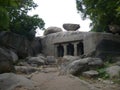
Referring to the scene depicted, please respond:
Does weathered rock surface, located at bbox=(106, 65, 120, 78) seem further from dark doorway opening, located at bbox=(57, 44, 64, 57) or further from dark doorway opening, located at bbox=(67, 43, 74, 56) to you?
dark doorway opening, located at bbox=(57, 44, 64, 57)

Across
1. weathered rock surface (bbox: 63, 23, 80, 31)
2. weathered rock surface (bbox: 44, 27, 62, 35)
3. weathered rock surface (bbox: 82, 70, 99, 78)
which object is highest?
weathered rock surface (bbox: 63, 23, 80, 31)

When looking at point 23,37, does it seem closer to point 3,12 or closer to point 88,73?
point 88,73

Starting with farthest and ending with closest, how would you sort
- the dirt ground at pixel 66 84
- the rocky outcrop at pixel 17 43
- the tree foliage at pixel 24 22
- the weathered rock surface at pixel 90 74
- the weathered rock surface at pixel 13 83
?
the tree foliage at pixel 24 22 < the rocky outcrop at pixel 17 43 < the weathered rock surface at pixel 90 74 < the dirt ground at pixel 66 84 < the weathered rock surface at pixel 13 83

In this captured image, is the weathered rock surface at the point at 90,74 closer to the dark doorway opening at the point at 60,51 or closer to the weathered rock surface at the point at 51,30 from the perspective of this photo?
the dark doorway opening at the point at 60,51

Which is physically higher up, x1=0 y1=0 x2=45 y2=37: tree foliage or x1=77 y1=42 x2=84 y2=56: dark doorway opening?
x1=0 y1=0 x2=45 y2=37: tree foliage

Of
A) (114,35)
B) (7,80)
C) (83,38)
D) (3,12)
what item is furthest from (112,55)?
(3,12)

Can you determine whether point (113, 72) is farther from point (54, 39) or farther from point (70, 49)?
point (54, 39)

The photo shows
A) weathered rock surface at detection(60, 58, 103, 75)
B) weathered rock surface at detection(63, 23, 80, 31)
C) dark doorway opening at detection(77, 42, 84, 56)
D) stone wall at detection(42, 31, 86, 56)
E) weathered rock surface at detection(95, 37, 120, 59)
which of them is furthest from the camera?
weathered rock surface at detection(63, 23, 80, 31)

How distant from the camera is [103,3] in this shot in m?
18.0

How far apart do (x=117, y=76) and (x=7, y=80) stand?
4538 mm

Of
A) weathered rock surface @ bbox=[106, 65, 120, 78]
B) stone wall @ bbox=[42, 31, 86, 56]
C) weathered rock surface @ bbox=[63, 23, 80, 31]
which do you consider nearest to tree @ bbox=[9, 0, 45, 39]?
stone wall @ bbox=[42, 31, 86, 56]

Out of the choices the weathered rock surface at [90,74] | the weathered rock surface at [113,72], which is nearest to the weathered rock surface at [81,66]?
the weathered rock surface at [90,74]

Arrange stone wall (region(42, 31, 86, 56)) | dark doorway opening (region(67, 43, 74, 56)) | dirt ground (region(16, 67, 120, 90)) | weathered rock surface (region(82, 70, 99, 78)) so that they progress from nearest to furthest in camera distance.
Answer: dirt ground (region(16, 67, 120, 90)), weathered rock surface (region(82, 70, 99, 78)), stone wall (region(42, 31, 86, 56)), dark doorway opening (region(67, 43, 74, 56))

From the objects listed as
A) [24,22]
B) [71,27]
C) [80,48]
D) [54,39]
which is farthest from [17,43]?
[71,27]
